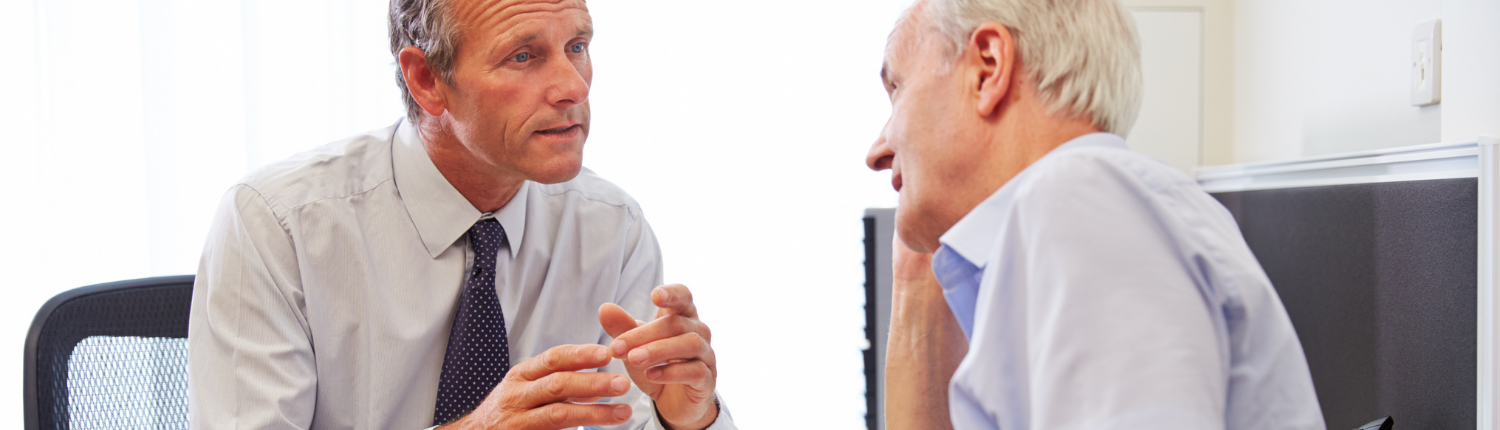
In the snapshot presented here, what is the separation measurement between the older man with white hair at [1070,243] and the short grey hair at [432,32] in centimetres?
69

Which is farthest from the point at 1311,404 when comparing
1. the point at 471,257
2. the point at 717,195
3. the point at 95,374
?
the point at 717,195

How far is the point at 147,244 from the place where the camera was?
7.07 feet

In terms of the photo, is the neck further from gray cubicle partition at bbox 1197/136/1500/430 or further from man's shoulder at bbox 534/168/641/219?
gray cubicle partition at bbox 1197/136/1500/430

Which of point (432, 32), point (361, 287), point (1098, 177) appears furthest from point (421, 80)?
point (1098, 177)

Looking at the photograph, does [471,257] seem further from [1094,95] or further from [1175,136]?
[1175,136]

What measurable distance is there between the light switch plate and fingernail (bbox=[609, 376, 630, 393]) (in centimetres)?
125

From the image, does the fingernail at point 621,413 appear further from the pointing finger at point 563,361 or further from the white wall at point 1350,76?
the white wall at point 1350,76

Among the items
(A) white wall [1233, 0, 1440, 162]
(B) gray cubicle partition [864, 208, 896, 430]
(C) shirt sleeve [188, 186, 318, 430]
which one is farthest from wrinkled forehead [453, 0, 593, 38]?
(A) white wall [1233, 0, 1440, 162]

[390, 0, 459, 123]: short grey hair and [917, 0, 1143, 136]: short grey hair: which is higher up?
[390, 0, 459, 123]: short grey hair

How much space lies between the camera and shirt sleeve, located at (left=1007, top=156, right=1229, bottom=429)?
0.45 metres

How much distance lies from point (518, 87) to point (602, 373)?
442 mm

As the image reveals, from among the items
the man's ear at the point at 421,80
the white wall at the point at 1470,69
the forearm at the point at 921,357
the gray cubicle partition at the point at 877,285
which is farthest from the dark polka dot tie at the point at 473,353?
the white wall at the point at 1470,69

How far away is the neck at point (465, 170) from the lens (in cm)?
122

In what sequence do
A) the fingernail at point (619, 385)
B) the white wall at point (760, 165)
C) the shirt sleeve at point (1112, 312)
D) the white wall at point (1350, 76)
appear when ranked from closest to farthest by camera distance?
the shirt sleeve at point (1112, 312)
the fingernail at point (619, 385)
the white wall at point (1350, 76)
the white wall at point (760, 165)
